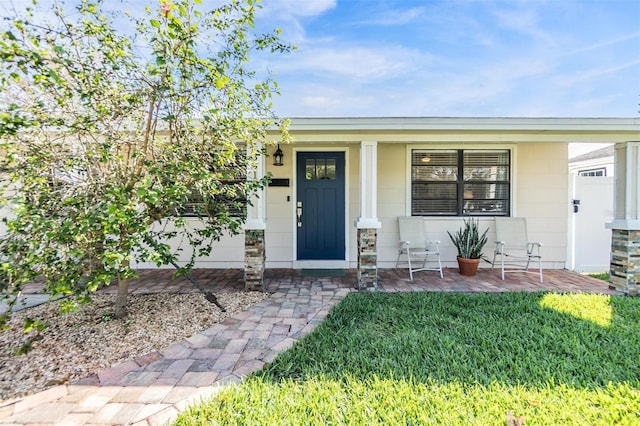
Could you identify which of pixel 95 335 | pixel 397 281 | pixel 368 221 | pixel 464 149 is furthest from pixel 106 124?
pixel 464 149

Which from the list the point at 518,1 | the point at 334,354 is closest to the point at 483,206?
the point at 518,1

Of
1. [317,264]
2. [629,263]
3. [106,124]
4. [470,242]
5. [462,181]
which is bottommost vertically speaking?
[317,264]

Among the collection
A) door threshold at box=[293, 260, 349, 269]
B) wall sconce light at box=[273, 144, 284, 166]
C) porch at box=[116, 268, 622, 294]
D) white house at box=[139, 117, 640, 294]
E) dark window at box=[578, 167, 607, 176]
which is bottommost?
porch at box=[116, 268, 622, 294]

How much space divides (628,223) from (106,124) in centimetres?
631

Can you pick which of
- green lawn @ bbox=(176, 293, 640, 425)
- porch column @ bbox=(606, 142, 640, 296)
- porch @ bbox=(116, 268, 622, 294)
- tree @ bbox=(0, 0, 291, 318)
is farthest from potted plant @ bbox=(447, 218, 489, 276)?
tree @ bbox=(0, 0, 291, 318)

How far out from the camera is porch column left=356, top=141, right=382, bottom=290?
3926 mm

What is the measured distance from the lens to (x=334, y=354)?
2248 millimetres

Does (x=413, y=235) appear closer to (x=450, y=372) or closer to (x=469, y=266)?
(x=469, y=266)

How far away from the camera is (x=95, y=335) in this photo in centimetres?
257

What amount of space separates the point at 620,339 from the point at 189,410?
3.56 metres

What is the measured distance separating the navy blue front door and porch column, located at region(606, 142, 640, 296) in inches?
157

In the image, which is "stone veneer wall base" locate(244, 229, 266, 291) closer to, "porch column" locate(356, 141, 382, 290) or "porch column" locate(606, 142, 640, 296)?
"porch column" locate(356, 141, 382, 290)

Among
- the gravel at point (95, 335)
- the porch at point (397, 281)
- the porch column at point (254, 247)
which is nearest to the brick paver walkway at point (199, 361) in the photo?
the porch at point (397, 281)

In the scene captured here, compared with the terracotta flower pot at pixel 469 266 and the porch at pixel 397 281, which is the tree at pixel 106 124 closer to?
the porch at pixel 397 281
